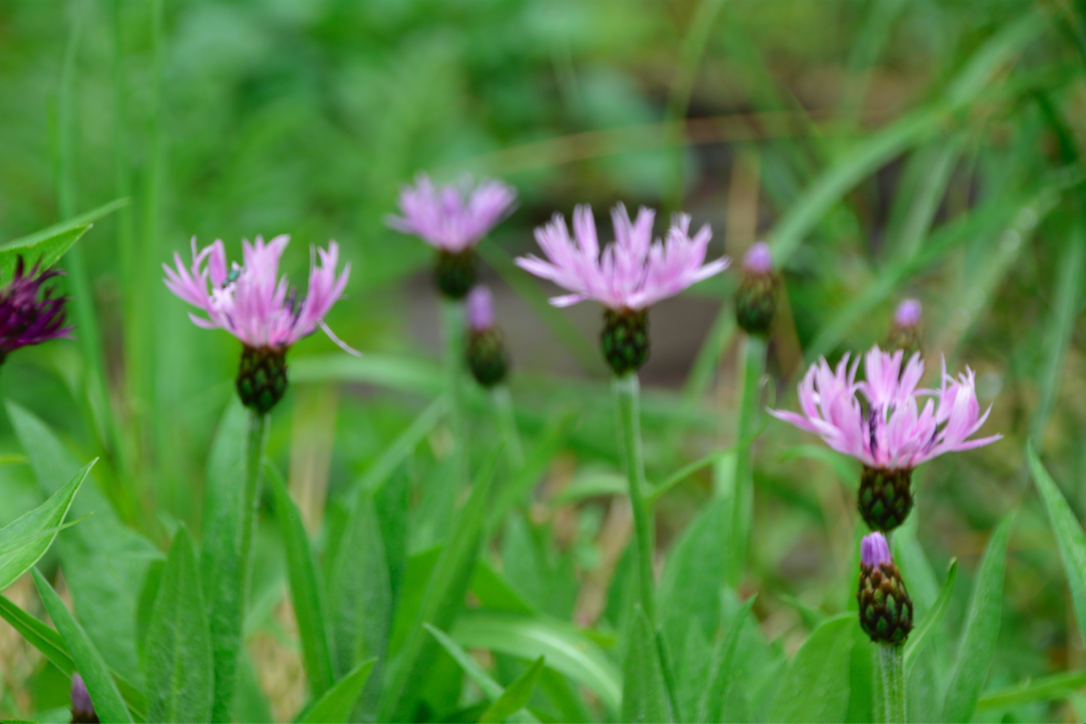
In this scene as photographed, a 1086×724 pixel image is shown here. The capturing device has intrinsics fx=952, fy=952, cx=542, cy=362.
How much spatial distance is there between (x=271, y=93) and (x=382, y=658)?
295cm

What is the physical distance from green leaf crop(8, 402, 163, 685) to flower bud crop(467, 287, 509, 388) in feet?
1.27

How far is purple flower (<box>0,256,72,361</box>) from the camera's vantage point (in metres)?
0.61

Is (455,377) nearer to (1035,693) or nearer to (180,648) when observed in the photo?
(180,648)

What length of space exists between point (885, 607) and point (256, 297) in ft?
1.36

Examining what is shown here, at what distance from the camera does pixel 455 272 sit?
3.26 ft

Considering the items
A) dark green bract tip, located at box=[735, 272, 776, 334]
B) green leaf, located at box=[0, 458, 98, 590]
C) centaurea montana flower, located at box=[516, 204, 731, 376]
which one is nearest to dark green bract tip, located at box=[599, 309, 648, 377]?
centaurea montana flower, located at box=[516, 204, 731, 376]

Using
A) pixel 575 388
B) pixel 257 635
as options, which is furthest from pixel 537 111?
pixel 257 635

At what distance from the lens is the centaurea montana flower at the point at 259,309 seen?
595 mm

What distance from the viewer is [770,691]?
2.31 ft

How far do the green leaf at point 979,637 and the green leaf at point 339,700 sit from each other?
382 millimetres

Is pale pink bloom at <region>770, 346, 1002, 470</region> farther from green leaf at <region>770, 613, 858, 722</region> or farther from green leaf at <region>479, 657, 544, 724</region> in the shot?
green leaf at <region>479, 657, 544, 724</region>

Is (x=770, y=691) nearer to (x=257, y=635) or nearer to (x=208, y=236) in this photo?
(x=257, y=635)

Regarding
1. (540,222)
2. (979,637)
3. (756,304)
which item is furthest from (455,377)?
(540,222)

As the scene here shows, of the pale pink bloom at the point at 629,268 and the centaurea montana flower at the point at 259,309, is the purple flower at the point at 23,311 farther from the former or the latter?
the pale pink bloom at the point at 629,268
